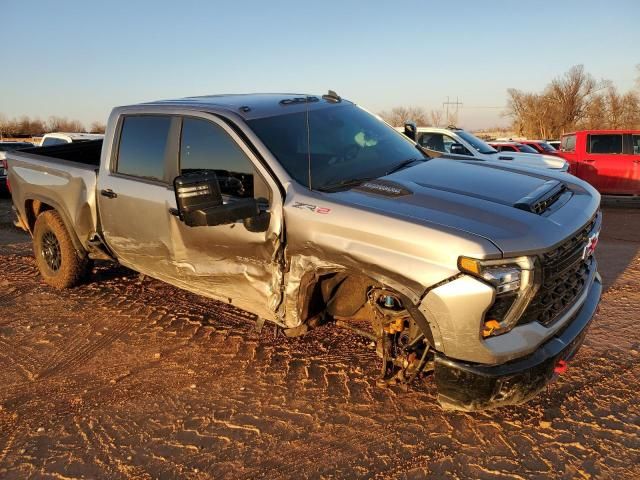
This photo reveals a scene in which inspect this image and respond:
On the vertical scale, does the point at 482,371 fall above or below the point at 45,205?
below

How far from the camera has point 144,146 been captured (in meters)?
4.39

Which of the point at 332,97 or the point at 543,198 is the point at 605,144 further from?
the point at 543,198

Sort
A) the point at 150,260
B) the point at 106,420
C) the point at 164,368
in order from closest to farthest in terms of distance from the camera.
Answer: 1. the point at 106,420
2. the point at 164,368
3. the point at 150,260

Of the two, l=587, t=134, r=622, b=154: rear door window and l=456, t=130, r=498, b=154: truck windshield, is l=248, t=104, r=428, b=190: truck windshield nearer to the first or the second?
l=456, t=130, r=498, b=154: truck windshield

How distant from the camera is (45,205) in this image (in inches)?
229

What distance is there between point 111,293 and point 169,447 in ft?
10.2

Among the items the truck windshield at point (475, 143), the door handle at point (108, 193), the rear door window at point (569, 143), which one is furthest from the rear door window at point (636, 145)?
the door handle at point (108, 193)

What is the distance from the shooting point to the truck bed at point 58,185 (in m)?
4.89

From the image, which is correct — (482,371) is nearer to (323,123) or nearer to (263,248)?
(263,248)

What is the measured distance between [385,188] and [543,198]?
3.14 feet

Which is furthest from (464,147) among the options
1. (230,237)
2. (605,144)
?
(230,237)

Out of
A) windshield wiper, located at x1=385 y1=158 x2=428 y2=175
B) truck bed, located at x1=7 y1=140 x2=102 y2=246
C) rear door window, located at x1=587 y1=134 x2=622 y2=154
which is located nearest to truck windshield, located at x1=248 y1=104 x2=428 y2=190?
windshield wiper, located at x1=385 y1=158 x2=428 y2=175

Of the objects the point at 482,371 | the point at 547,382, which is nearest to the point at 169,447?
the point at 482,371

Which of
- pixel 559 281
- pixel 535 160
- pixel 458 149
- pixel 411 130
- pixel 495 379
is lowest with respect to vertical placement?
pixel 495 379
